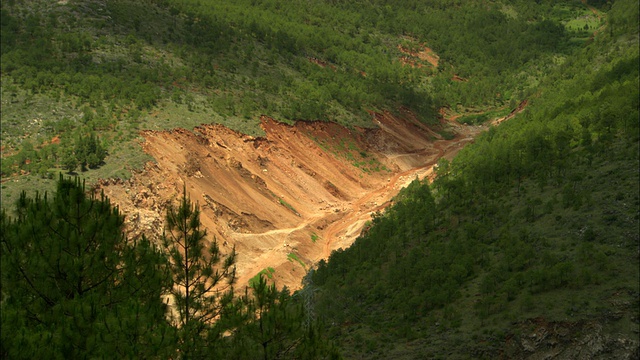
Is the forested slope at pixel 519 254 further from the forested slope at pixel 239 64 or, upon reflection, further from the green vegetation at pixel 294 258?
the forested slope at pixel 239 64

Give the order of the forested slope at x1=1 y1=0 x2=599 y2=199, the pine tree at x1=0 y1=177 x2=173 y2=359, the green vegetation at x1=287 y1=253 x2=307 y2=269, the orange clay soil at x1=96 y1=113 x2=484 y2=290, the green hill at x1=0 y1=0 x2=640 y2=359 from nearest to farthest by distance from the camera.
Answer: the pine tree at x1=0 y1=177 x2=173 y2=359 → the green hill at x1=0 y1=0 x2=640 y2=359 → the orange clay soil at x1=96 y1=113 x2=484 y2=290 → the green vegetation at x1=287 y1=253 x2=307 y2=269 → the forested slope at x1=1 y1=0 x2=599 y2=199

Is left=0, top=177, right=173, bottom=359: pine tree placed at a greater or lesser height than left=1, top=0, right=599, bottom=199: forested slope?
greater

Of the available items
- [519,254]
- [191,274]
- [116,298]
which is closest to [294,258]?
[519,254]

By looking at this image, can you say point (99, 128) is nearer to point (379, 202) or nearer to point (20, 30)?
point (20, 30)

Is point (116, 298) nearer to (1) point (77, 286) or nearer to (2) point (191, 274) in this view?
(1) point (77, 286)

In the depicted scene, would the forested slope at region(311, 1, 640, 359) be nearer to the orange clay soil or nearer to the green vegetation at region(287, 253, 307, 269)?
the green vegetation at region(287, 253, 307, 269)

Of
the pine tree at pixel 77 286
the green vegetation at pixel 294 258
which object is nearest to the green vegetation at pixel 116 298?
the pine tree at pixel 77 286

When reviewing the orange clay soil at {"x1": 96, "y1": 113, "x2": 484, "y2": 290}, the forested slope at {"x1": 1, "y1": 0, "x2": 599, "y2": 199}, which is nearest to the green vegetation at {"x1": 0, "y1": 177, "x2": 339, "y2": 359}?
the orange clay soil at {"x1": 96, "y1": 113, "x2": 484, "y2": 290}

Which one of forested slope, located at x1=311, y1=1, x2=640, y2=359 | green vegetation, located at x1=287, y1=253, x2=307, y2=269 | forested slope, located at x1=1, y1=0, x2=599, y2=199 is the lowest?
green vegetation, located at x1=287, y1=253, x2=307, y2=269
